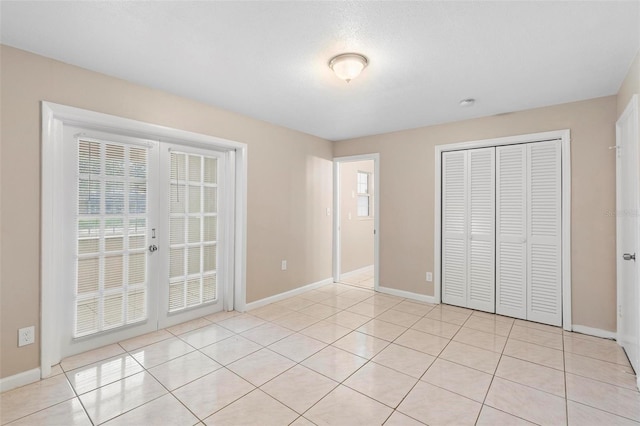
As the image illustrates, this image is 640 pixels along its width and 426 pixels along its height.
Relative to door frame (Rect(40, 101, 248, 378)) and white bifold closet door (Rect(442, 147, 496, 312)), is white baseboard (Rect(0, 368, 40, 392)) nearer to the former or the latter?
door frame (Rect(40, 101, 248, 378))

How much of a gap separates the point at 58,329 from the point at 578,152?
516 cm

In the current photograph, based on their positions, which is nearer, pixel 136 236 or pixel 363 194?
pixel 136 236

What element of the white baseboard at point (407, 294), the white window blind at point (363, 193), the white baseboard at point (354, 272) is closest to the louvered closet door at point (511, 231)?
the white baseboard at point (407, 294)

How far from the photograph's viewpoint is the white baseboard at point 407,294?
414 cm

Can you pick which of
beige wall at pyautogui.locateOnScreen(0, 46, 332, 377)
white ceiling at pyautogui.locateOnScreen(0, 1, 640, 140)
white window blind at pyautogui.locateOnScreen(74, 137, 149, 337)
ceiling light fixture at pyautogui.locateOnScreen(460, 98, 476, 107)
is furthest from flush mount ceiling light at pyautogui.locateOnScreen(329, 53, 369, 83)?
white window blind at pyautogui.locateOnScreen(74, 137, 149, 337)

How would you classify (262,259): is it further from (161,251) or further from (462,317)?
(462,317)

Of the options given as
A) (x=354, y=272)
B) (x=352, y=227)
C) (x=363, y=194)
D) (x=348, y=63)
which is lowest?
(x=354, y=272)

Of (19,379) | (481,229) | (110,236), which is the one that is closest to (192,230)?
(110,236)

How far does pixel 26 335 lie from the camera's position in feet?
7.29

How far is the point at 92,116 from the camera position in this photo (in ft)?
8.30

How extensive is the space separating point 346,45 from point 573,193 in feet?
9.40

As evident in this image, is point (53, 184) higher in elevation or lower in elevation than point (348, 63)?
lower

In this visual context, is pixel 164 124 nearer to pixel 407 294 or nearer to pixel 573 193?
pixel 407 294

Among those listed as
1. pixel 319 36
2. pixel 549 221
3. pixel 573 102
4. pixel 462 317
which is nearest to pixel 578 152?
pixel 573 102
